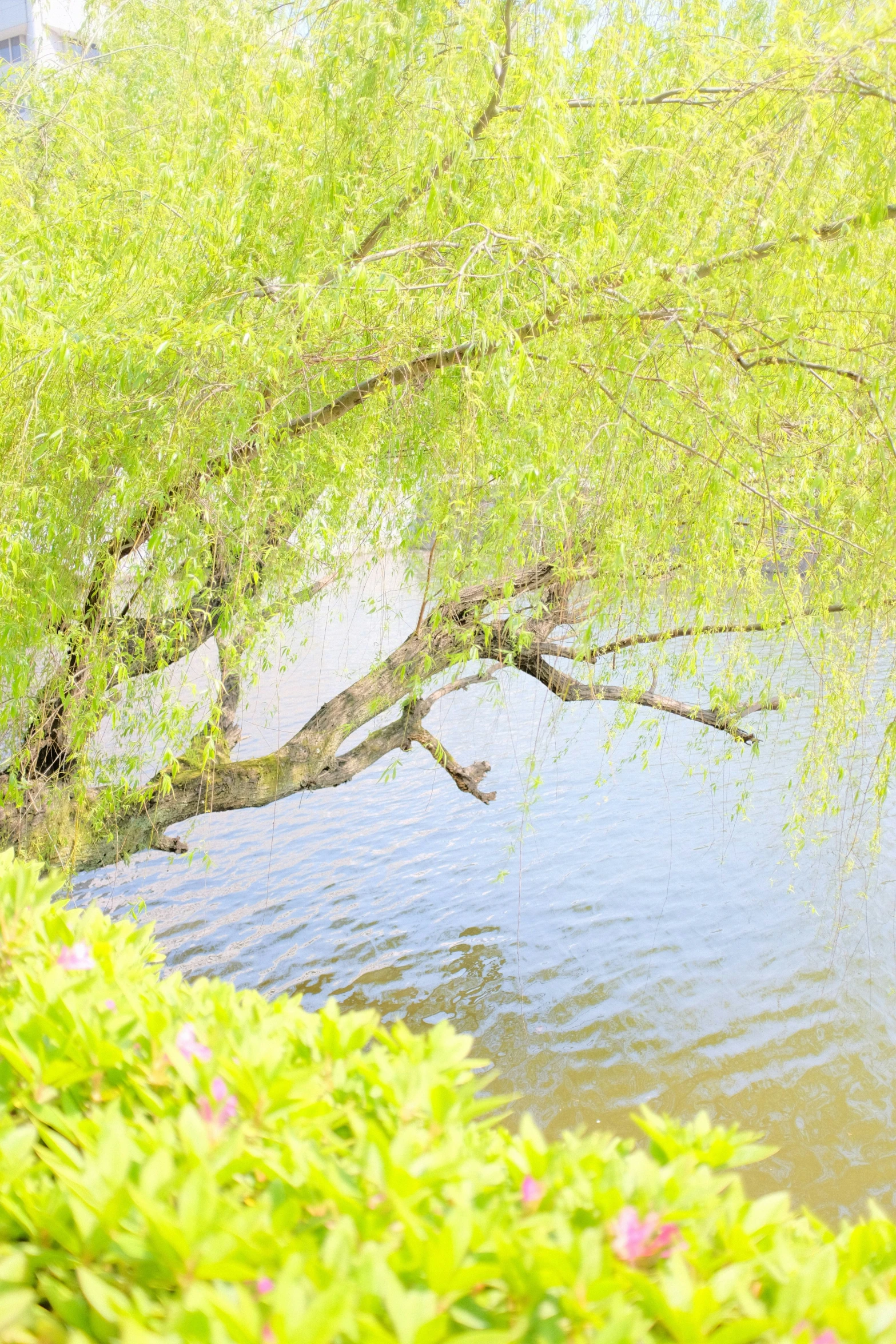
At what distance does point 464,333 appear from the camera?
2.68 meters

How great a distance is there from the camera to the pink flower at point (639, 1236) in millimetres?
855

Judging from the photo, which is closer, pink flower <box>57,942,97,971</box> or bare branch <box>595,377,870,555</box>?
pink flower <box>57,942,97,971</box>

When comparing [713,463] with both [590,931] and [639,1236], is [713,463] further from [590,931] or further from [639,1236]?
[590,931]

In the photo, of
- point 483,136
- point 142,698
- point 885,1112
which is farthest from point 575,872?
point 483,136

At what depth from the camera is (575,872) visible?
5875mm

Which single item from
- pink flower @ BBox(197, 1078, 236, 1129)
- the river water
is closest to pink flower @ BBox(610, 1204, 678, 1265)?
pink flower @ BBox(197, 1078, 236, 1129)

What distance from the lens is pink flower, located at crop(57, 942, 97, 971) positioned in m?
1.31

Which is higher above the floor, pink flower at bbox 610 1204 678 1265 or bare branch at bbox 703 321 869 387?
bare branch at bbox 703 321 869 387

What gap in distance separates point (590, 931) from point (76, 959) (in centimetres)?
419

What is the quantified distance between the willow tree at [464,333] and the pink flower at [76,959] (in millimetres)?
1616

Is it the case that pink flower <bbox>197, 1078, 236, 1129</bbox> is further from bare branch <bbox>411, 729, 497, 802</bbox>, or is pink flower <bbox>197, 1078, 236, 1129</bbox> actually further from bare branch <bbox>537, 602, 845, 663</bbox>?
bare branch <bbox>411, 729, 497, 802</bbox>

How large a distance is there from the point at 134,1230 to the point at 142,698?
284 centimetres

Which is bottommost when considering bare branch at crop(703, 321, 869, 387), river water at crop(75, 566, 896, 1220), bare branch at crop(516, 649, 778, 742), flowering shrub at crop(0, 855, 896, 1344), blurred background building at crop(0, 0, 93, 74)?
river water at crop(75, 566, 896, 1220)

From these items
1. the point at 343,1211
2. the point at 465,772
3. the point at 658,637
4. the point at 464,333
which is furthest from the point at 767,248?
the point at 465,772
